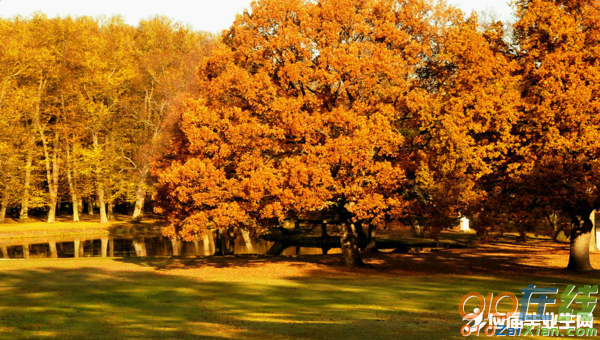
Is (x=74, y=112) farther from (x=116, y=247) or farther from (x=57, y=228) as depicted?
(x=116, y=247)

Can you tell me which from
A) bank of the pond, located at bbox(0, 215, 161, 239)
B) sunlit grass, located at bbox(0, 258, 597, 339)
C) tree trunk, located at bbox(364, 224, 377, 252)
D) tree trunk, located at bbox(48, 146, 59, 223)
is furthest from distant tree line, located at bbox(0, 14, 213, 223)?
sunlit grass, located at bbox(0, 258, 597, 339)

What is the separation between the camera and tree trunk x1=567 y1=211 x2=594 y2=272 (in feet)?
87.1

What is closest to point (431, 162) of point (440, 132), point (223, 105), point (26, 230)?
point (440, 132)

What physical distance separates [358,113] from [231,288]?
10.1 meters

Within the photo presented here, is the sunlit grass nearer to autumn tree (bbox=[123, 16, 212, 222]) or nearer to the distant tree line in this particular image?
the distant tree line

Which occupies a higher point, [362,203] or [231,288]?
[362,203]

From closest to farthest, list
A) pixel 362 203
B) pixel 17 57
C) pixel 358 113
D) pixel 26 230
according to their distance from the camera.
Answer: pixel 362 203 < pixel 358 113 < pixel 26 230 < pixel 17 57

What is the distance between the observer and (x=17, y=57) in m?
61.5

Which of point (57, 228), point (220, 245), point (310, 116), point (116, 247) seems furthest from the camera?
point (57, 228)

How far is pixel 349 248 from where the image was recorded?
99.3 feet

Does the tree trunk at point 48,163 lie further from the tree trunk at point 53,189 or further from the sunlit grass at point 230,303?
the sunlit grass at point 230,303

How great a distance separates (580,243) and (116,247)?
33.8m

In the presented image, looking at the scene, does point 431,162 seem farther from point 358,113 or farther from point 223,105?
point 223,105

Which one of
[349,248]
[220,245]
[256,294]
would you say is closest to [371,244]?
[349,248]
